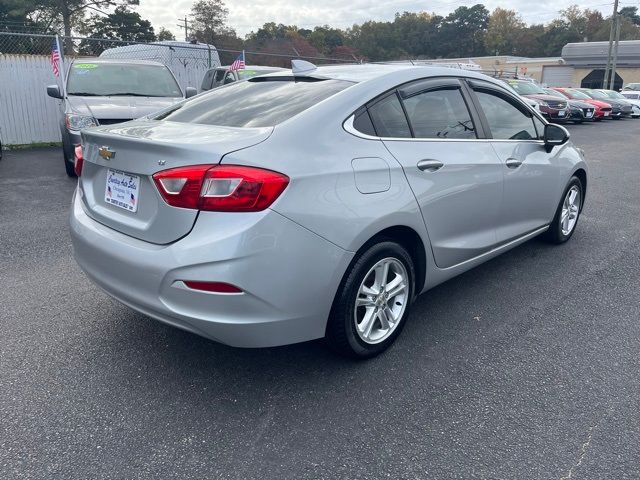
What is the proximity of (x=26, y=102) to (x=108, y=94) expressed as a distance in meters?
4.71

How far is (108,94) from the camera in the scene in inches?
318

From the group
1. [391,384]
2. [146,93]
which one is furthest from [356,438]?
[146,93]

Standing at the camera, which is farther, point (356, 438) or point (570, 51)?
point (570, 51)

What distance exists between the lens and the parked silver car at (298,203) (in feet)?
7.88

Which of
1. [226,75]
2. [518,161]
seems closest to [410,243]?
[518,161]

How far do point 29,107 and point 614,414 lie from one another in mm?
12376

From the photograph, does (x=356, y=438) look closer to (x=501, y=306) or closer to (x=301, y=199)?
(x=301, y=199)

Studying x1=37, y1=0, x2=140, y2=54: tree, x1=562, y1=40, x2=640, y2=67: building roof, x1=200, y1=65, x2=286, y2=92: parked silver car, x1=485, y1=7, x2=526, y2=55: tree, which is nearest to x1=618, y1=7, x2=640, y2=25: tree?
x1=485, y1=7, x2=526, y2=55: tree

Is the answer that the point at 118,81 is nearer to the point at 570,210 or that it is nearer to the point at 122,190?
the point at 122,190

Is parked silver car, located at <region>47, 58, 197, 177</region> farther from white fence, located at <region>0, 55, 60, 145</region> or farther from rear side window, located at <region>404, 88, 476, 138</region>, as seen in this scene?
rear side window, located at <region>404, 88, 476, 138</region>

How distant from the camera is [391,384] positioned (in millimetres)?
2852

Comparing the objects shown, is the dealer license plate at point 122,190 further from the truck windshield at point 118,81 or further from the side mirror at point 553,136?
the truck windshield at point 118,81

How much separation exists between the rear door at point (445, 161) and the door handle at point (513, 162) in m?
0.16

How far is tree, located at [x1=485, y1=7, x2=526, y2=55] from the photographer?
88562 millimetres
